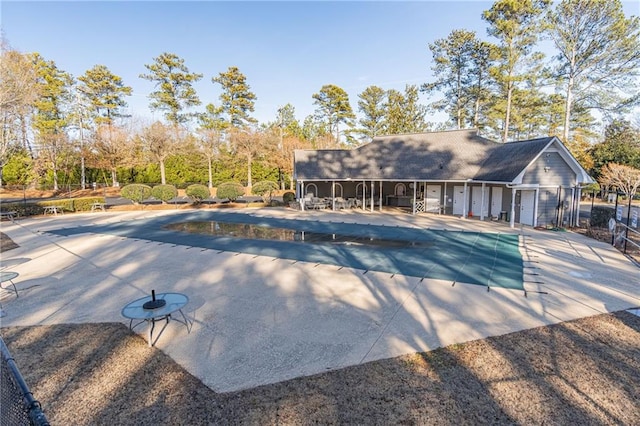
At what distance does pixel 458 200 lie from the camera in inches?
819

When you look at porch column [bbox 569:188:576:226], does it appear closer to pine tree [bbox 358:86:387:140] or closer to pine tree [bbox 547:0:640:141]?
pine tree [bbox 547:0:640:141]

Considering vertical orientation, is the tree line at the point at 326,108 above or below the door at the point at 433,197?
above

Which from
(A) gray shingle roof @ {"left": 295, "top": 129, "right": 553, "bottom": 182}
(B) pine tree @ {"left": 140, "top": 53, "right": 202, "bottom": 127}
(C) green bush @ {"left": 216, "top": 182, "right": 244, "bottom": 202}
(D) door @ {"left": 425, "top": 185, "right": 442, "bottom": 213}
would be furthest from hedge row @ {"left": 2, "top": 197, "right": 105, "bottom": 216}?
(D) door @ {"left": 425, "top": 185, "right": 442, "bottom": 213}

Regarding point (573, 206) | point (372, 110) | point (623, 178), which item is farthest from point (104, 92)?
point (623, 178)

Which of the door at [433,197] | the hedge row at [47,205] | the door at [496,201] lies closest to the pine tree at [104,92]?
the hedge row at [47,205]

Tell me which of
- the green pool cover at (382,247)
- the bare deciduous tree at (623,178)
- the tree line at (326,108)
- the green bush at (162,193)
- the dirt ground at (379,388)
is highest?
the tree line at (326,108)

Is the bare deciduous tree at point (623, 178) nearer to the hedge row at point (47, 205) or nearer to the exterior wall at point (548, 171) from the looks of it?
the exterior wall at point (548, 171)

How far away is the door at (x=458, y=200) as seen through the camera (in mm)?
20547

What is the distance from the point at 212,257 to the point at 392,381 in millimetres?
7976

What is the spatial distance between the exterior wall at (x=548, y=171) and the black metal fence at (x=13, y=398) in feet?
60.5

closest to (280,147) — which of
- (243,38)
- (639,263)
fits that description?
(243,38)

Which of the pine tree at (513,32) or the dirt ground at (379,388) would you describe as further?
the pine tree at (513,32)

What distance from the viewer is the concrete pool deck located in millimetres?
4918

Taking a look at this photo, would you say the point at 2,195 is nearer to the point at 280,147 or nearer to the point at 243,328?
the point at 280,147
